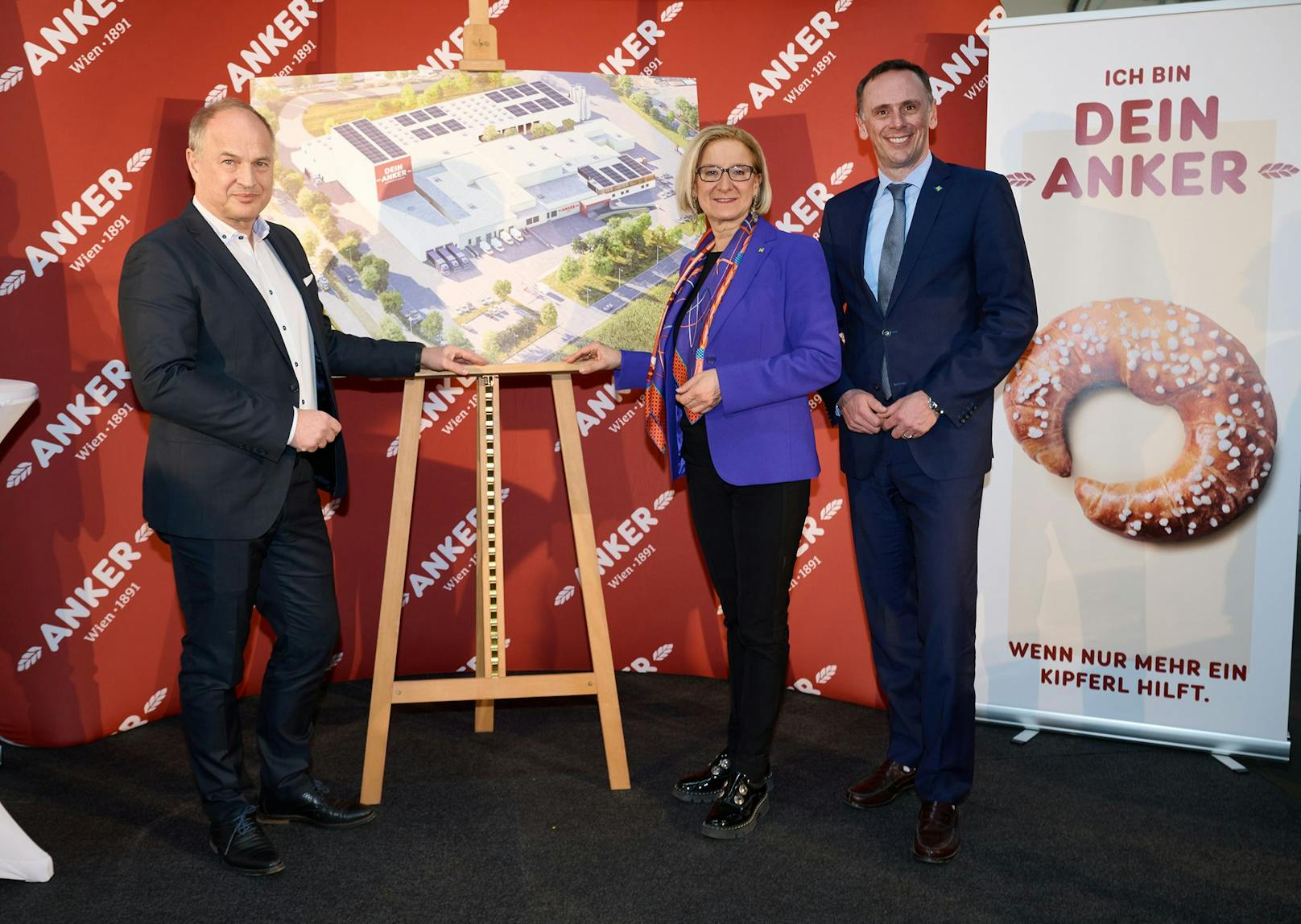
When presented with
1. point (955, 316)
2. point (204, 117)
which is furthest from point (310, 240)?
point (955, 316)

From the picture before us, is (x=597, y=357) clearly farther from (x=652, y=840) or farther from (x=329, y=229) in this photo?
(x=652, y=840)

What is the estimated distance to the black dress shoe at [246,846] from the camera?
247 cm

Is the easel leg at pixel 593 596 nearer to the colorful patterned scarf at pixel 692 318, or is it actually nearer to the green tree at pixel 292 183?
the colorful patterned scarf at pixel 692 318

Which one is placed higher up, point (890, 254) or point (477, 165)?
point (477, 165)

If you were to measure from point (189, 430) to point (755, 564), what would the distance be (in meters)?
1.39

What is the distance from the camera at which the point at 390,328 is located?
3189 mm

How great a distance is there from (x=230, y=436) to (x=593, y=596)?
3.50ft

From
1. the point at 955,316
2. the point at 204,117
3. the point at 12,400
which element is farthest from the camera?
the point at 955,316

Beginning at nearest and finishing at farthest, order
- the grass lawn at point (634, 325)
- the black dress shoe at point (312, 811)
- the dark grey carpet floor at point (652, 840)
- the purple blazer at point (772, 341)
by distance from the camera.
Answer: the dark grey carpet floor at point (652, 840), the purple blazer at point (772, 341), the black dress shoe at point (312, 811), the grass lawn at point (634, 325)

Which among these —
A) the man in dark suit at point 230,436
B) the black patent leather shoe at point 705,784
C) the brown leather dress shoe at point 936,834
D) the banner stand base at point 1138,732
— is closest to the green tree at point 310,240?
the man in dark suit at point 230,436

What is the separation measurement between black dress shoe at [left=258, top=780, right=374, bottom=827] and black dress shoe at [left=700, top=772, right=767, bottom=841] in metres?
0.91

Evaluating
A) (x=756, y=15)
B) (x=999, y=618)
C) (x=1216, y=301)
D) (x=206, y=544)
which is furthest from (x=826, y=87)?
(x=206, y=544)

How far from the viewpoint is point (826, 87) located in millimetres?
3662

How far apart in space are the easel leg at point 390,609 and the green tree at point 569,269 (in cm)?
61
